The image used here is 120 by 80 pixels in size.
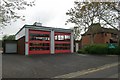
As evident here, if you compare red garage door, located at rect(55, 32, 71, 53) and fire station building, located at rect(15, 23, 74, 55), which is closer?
fire station building, located at rect(15, 23, 74, 55)

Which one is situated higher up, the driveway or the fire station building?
the fire station building

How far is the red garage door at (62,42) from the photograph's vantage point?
31356mm

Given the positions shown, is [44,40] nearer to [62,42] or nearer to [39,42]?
[39,42]

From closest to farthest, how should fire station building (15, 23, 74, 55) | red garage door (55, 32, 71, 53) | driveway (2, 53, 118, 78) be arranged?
driveway (2, 53, 118, 78), fire station building (15, 23, 74, 55), red garage door (55, 32, 71, 53)

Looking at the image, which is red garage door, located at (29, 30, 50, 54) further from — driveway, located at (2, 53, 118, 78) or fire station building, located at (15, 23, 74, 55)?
driveway, located at (2, 53, 118, 78)

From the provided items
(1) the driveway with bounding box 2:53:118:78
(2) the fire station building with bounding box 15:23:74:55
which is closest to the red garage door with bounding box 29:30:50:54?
(2) the fire station building with bounding box 15:23:74:55

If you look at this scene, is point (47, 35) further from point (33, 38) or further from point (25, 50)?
point (25, 50)

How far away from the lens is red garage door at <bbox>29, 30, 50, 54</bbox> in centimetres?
2842

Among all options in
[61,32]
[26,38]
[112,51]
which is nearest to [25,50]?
[26,38]

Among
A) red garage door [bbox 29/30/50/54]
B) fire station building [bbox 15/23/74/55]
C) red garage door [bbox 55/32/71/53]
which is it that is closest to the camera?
fire station building [bbox 15/23/74/55]

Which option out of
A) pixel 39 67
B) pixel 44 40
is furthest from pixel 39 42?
pixel 39 67

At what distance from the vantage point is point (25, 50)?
27.7 meters

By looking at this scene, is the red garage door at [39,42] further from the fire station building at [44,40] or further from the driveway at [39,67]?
the driveway at [39,67]

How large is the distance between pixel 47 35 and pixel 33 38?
270 centimetres
